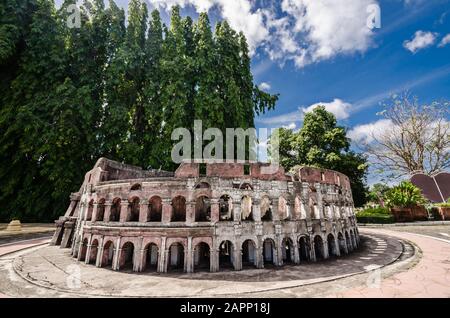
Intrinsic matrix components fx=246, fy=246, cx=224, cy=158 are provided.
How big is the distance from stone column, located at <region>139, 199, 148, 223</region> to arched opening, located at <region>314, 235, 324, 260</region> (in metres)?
10.9

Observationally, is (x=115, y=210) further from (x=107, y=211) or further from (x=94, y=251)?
(x=94, y=251)

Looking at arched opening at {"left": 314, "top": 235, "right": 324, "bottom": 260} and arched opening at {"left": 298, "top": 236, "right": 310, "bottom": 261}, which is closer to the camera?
arched opening at {"left": 298, "top": 236, "right": 310, "bottom": 261}

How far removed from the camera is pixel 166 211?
529 inches

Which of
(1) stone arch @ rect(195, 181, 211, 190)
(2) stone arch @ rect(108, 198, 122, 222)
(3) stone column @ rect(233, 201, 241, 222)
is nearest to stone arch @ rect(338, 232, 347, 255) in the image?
(3) stone column @ rect(233, 201, 241, 222)

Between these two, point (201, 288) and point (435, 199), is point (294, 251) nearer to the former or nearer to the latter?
point (201, 288)

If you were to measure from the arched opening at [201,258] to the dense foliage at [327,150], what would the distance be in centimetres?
2504

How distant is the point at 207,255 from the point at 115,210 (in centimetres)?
664

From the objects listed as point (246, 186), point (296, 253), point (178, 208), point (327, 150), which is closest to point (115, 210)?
point (178, 208)

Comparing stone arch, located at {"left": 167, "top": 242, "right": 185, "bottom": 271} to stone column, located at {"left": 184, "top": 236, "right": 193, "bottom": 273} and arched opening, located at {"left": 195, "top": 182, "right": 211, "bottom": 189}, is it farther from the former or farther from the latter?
arched opening, located at {"left": 195, "top": 182, "right": 211, "bottom": 189}

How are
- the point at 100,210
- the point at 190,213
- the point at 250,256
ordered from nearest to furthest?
the point at 190,213 < the point at 250,256 < the point at 100,210

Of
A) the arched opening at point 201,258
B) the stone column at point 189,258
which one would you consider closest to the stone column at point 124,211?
the stone column at point 189,258

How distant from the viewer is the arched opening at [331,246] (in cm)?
1619

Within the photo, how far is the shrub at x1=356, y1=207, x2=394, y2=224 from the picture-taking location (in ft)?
105
